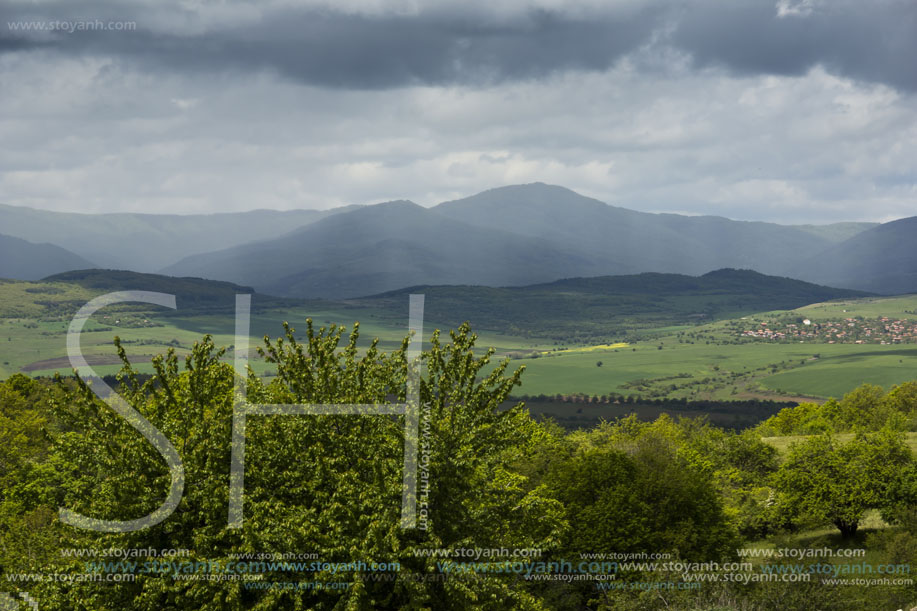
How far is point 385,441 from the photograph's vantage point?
2433 cm

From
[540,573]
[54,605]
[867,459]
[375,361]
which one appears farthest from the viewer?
[867,459]

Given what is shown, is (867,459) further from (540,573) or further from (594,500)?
(540,573)

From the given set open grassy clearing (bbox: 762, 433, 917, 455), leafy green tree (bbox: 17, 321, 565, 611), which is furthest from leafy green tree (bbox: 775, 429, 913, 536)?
leafy green tree (bbox: 17, 321, 565, 611)

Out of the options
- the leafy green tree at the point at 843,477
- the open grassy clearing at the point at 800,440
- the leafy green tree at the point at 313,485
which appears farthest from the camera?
the open grassy clearing at the point at 800,440

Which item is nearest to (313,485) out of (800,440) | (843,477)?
(843,477)

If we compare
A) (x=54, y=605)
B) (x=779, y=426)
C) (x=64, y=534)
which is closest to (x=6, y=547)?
(x=64, y=534)

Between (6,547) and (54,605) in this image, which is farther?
(6,547)

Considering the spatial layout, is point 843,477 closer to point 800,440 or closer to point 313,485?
point 800,440

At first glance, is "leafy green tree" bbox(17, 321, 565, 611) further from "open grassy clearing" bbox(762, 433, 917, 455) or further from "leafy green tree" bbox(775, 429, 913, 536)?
"open grassy clearing" bbox(762, 433, 917, 455)

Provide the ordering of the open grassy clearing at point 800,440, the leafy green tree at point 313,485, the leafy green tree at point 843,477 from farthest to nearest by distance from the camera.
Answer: the open grassy clearing at point 800,440 → the leafy green tree at point 843,477 → the leafy green tree at point 313,485

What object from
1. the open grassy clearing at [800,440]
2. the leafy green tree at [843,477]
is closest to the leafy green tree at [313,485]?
the leafy green tree at [843,477]

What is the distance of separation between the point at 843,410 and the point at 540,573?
324ft

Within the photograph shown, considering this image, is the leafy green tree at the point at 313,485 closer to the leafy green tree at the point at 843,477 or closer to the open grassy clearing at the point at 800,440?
the leafy green tree at the point at 843,477

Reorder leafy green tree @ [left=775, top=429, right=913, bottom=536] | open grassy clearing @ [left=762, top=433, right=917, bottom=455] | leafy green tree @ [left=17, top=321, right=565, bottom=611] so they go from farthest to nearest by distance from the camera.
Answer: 1. open grassy clearing @ [left=762, top=433, right=917, bottom=455]
2. leafy green tree @ [left=775, top=429, right=913, bottom=536]
3. leafy green tree @ [left=17, top=321, right=565, bottom=611]
